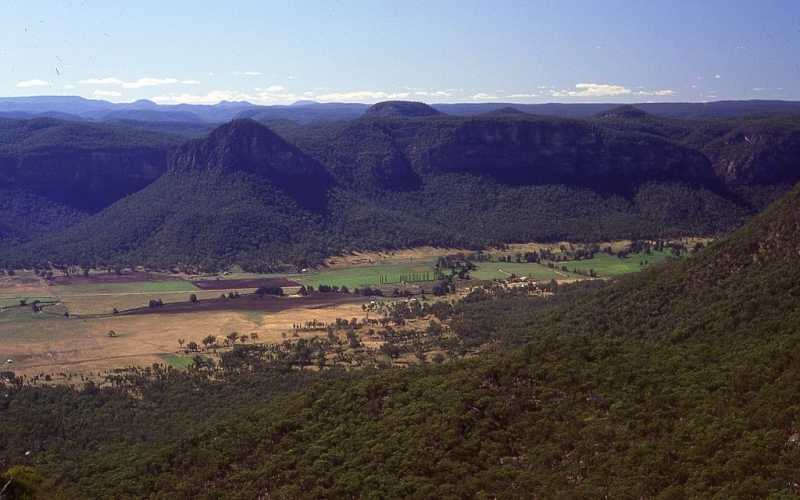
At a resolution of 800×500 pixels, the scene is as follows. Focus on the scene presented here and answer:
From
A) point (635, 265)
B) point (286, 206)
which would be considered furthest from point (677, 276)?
point (286, 206)

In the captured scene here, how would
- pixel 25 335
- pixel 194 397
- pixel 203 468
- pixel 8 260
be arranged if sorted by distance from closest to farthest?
pixel 203 468 < pixel 194 397 < pixel 25 335 < pixel 8 260

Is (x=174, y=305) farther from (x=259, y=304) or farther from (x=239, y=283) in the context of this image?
(x=239, y=283)

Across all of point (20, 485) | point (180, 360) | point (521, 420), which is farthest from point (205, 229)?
point (20, 485)

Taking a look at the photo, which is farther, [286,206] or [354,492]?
[286,206]

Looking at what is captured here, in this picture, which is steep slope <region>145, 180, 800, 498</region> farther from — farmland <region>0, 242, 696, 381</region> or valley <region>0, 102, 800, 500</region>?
farmland <region>0, 242, 696, 381</region>

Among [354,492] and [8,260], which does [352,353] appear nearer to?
[354,492]

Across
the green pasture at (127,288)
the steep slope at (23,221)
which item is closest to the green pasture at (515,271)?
the green pasture at (127,288)

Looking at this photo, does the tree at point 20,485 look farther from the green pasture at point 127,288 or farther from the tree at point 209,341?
the green pasture at point 127,288
